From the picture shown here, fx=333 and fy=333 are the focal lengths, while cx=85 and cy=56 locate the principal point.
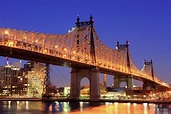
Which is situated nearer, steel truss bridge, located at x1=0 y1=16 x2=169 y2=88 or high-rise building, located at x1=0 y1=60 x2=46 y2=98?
steel truss bridge, located at x1=0 y1=16 x2=169 y2=88

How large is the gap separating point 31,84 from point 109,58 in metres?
70.1

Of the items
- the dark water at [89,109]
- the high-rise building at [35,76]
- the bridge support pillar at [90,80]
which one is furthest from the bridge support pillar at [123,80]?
the high-rise building at [35,76]

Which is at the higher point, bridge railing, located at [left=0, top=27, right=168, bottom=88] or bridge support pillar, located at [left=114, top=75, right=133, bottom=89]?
bridge railing, located at [left=0, top=27, right=168, bottom=88]

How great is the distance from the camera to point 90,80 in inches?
2739

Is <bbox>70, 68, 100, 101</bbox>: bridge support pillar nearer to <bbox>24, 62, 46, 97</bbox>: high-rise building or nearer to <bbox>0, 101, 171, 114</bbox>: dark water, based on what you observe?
<bbox>0, 101, 171, 114</bbox>: dark water

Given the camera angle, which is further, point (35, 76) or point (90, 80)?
point (35, 76)

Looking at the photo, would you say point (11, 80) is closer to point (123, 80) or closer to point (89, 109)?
point (123, 80)

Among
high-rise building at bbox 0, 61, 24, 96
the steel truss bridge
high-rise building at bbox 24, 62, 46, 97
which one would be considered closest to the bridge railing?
the steel truss bridge

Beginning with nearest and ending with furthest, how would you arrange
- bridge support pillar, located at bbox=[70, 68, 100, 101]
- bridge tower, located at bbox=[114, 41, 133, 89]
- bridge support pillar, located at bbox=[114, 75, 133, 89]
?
bridge support pillar, located at bbox=[70, 68, 100, 101] → bridge support pillar, located at bbox=[114, 75, 133, 89] → bridge tower, located at bbox=[114, 41, 133, 89]

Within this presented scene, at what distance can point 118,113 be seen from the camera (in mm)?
40531

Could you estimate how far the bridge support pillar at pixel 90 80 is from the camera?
6856cm

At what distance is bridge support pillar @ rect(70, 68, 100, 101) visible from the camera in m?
68.6

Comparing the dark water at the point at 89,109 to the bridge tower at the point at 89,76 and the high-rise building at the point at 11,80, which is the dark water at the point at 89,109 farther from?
the high-rise building at the point at 11,80

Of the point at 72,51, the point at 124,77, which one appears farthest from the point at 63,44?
the point at 124,77
